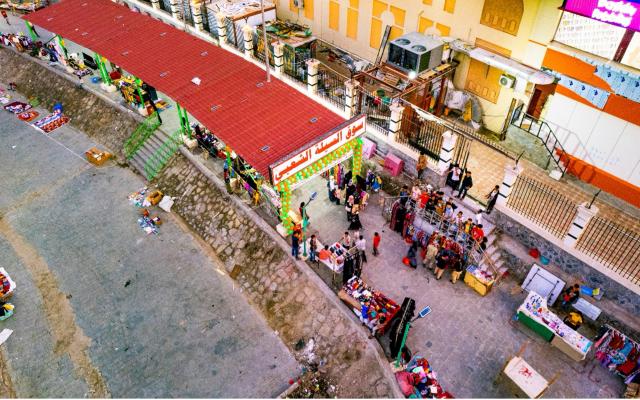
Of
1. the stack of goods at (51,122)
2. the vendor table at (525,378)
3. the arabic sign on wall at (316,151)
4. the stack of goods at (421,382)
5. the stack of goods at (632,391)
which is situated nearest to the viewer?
the vendor table at (525,378)

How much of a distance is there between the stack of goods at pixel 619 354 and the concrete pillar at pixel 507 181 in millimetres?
5219

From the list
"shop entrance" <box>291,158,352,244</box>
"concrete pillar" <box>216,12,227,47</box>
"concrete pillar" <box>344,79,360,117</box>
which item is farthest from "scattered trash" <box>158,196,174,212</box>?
"concrete pillar" <box>216,12,227,47</box>

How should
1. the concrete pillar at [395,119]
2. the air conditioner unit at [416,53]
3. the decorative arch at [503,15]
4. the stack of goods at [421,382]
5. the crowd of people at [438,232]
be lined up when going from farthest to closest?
the air conditioner unit at [416,53], the decorative arch at [503,15], the concrete pillar at [395,119], the crowd of people at [438,232], the stack of goods at [421,382]

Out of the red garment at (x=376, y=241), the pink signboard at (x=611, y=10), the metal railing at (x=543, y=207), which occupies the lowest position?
the red garment at (x=376, y=241)

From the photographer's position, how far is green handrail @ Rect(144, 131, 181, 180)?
23109mm

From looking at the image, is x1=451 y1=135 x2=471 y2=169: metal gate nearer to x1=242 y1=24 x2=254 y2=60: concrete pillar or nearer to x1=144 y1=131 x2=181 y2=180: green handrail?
x1=242 y1=24 x2=254 y2=60: concrete pillar

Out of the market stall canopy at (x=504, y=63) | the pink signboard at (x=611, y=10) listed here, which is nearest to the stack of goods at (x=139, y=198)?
the market stall canopy at (x=504, y=63)

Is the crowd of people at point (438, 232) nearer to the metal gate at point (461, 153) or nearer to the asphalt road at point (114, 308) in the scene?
the metal gate at point (461, 153)

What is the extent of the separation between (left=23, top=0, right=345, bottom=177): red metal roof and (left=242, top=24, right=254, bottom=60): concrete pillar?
1.21m

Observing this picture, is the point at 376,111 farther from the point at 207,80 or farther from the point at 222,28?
the point at 222,28

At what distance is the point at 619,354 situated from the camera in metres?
13.6

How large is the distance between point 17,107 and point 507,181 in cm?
2937

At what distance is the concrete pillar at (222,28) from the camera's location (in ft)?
80.7

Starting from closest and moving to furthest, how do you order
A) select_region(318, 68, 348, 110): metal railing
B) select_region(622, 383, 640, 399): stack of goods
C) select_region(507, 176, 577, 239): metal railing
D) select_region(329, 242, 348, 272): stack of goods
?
select_region(622, 383, 640, 399): stack of goods
select_region(507, 176, 577, 239): metal railing
select_region(329, 242, 348, 272): stack of goods
select_region(318, 68, 348, 110): metal railing
